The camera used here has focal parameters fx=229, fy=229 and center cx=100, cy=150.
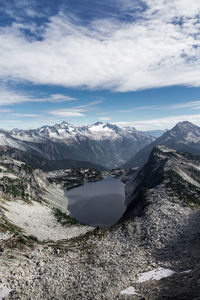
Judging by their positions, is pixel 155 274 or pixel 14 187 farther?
pixel 14 187

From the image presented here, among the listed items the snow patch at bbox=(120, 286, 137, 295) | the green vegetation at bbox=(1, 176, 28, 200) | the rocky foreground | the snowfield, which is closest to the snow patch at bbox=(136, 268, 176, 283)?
the rocky foreground

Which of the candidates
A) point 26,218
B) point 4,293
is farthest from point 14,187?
point 4,293

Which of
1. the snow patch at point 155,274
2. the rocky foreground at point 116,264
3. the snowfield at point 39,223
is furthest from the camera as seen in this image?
the snowfield at point 39,223

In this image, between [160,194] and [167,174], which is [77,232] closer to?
[160,194]

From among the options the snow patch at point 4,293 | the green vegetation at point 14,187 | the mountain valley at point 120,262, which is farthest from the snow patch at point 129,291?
the green vegetation at point 14,187

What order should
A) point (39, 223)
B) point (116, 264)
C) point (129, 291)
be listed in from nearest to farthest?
point (129, 291) → point (116, 264) → point (39, 223)

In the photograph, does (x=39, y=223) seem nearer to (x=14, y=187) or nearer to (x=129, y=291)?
(x=14, y=187)

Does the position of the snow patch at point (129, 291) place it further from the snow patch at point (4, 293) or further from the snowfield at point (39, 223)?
the snowfield at point (39, 223)
